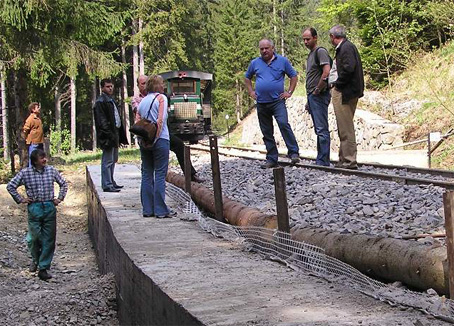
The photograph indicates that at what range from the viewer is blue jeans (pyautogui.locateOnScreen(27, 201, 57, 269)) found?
8.89 m

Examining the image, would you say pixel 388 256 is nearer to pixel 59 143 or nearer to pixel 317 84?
pixel 317 84

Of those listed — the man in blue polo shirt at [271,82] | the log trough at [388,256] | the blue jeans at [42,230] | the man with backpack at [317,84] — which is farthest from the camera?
the man in blue polo shirt at [271,82]

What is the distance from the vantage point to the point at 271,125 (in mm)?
11258

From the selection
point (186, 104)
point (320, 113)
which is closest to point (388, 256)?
point (320, 113)

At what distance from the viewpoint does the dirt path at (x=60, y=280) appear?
257 inches

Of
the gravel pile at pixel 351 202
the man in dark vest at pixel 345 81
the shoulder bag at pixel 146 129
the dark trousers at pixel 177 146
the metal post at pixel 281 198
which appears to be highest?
the man in dark vest at pixel 345 81

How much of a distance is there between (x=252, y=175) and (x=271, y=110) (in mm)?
1127

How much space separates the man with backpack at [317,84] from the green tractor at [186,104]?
1870 cm

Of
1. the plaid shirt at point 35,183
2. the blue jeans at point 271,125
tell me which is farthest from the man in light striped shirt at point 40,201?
the blue jeans at point 271,125

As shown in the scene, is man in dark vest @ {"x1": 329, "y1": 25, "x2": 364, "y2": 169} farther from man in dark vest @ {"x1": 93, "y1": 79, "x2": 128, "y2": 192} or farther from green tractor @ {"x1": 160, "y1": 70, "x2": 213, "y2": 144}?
green tractor @ {"x1": 160, "y1": 70, "x2": 213, "y2": 144}

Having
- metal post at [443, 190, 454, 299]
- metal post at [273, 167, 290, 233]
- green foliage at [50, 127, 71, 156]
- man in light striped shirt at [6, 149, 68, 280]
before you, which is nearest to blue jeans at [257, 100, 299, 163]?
man in light striped shirt at [6, 149, 68, 280]

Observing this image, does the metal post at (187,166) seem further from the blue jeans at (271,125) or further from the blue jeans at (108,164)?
the blue jeans at (271,125)

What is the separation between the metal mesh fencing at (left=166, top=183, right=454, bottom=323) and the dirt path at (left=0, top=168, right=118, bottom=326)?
53.3 inches

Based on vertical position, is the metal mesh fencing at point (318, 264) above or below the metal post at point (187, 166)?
below
